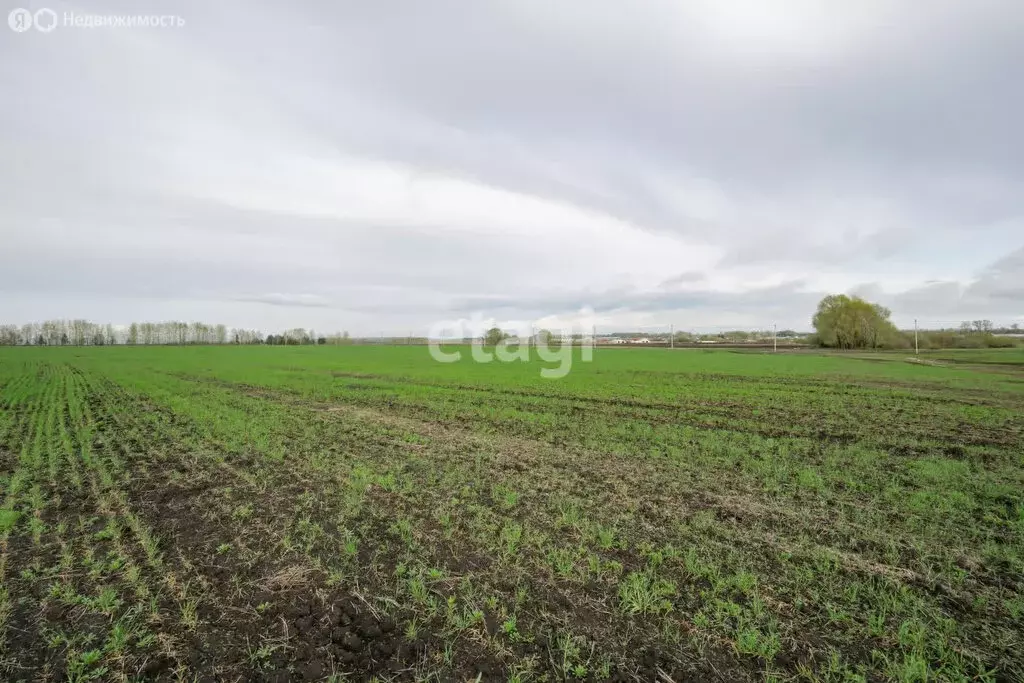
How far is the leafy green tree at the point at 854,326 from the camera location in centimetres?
6788

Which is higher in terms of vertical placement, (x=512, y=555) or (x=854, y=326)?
(x=854, y=326)

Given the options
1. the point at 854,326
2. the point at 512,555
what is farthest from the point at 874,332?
the point at 512,555

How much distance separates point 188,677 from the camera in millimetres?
3332

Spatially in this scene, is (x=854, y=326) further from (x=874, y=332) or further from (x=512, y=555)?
(x=512, y=555)

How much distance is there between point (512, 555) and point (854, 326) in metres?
84.0

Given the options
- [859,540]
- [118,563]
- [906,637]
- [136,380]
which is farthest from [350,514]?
[136,380]

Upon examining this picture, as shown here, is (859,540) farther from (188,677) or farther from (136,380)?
(136,380)

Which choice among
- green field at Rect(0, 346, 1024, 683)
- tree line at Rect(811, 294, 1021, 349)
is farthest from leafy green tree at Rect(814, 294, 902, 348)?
green field at Rect(0, 346, 1024, 683)

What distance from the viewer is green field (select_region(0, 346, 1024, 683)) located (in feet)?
11.6

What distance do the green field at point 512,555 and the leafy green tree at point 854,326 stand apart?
70.2 meters

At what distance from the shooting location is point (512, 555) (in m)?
5.12

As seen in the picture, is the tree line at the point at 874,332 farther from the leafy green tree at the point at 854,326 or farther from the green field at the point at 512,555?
the green field at the point at 512,555

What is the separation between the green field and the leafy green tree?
70.2 meters

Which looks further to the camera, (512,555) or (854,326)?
(854,326)
